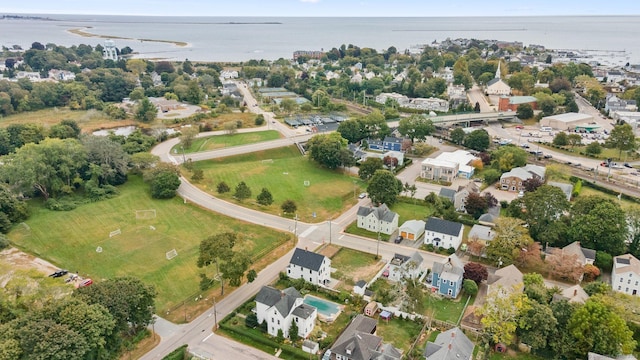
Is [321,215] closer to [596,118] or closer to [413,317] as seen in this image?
[413,317]

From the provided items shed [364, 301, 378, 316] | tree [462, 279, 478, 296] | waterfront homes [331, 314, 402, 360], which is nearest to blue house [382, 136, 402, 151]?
tree [462, 279, 478, 296]

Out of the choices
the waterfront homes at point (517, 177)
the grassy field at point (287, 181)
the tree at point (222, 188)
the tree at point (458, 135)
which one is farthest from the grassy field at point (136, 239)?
the tree at point (458, 135)

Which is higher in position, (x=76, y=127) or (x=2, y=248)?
(x=76, y=127)

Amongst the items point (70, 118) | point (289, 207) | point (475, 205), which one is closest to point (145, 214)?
point (289, 207)

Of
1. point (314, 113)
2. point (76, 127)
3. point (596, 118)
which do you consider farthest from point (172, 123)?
point (596, 118)

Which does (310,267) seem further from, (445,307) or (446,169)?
(446,169)

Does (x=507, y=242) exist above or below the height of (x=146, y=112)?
below
